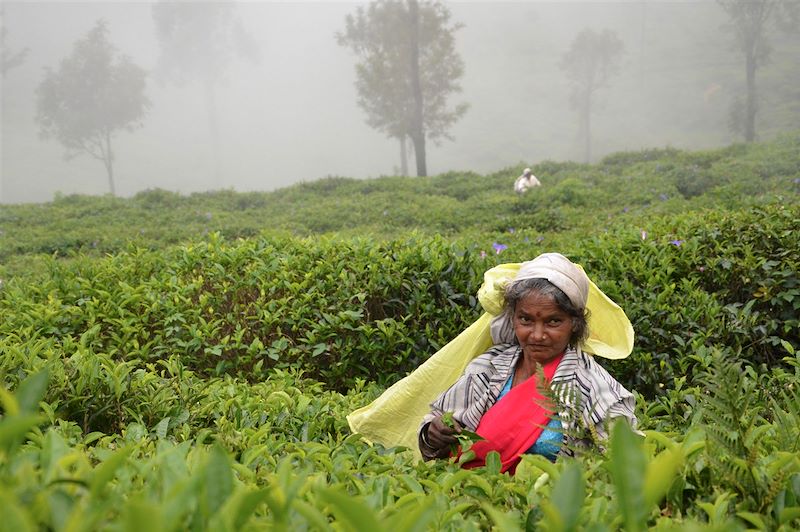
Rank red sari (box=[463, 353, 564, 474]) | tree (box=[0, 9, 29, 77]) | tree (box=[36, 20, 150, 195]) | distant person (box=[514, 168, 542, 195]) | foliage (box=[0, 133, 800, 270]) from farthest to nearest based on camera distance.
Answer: tree (box=[36, 20, 150, 195])
tree (box=[0, 9, 29, 77])
distant person (box=[514, 168, 542, 195])
foliage (box=[0, 133, 800, 270])
red sari (box=[463, 353, 564, 474])

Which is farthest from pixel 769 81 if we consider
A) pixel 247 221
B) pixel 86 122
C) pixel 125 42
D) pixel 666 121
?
pixel 125 42

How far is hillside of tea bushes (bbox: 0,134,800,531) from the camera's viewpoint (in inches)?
27.5

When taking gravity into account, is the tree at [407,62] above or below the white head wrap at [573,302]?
above

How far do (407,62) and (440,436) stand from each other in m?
24.7

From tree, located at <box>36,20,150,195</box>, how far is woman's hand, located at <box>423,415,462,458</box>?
107ft

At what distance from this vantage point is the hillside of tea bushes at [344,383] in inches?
27.5

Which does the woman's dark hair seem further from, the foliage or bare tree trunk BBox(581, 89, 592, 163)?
bare tree trunk BBox(581, 89, 592, 163)

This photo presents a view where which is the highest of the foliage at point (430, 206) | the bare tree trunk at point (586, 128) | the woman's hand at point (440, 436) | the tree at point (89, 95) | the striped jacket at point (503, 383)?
the tree at point (89, 95)

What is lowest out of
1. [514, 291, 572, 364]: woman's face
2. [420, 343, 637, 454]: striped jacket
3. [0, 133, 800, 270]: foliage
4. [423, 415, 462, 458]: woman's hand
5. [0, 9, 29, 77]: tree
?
[423, 415, 462, 458]: woman's hand

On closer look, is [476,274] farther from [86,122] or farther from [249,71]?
[249,71]

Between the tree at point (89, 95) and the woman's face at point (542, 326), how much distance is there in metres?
32.8

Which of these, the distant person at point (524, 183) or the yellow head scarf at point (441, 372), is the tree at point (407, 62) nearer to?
the distant person at point (524, 183)

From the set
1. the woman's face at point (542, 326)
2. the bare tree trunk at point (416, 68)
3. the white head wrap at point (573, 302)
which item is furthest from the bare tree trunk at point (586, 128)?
the woman's face at point (542, 326)

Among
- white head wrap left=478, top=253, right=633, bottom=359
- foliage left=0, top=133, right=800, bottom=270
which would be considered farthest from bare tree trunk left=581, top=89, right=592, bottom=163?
white head wrap left=478, top=253, right=633, bottom=359
